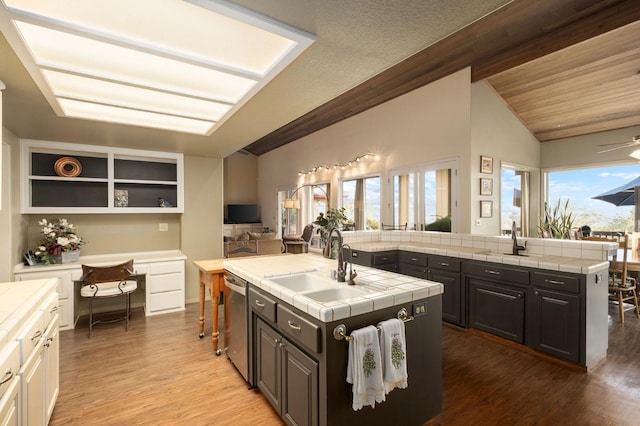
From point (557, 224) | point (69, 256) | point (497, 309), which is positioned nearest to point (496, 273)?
point (497, 309)

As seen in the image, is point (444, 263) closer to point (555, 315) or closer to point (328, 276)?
point (555, 315)

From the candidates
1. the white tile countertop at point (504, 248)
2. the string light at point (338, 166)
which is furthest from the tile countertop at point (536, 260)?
the string light at point (338, 166)

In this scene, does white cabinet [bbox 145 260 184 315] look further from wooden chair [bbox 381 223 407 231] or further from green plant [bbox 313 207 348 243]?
wooden chair [bbox 381 223 407 231]

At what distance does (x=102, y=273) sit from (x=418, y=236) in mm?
4220

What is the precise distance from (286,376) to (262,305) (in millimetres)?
470

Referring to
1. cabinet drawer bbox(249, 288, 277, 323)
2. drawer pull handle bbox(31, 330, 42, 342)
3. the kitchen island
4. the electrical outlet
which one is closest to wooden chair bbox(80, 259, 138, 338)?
drawer pull handle bbox(31, 330, 42, 342)

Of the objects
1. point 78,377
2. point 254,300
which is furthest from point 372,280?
point 78,377

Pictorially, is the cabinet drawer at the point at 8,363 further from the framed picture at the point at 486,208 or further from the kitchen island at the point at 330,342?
the framed picture at the point at 486,208

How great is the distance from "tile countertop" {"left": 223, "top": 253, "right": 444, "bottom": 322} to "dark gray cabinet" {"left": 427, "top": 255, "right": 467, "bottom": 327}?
166cm

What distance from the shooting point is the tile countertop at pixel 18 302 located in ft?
4.55

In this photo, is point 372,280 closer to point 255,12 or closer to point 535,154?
point 255,12

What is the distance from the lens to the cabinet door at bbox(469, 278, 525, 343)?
298 centimetres

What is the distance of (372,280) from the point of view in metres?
2.07

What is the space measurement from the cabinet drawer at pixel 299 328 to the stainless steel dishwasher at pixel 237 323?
61 centimetres
